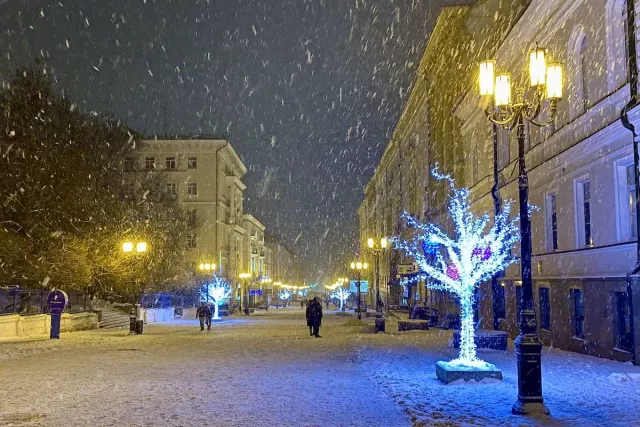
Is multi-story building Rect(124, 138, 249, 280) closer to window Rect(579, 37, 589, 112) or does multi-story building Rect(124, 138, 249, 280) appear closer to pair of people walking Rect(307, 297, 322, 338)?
pair of people walking Rect(307, 297, 322, 338)

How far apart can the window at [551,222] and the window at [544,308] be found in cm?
141

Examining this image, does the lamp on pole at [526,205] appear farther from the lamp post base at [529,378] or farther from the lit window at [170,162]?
the lit window at [170,162]

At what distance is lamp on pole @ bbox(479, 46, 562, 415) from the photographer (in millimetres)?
9742

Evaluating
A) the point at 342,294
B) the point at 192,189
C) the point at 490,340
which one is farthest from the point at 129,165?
the point at 342,294

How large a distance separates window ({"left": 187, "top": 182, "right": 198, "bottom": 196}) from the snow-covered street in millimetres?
54457

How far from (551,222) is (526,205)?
1178cm

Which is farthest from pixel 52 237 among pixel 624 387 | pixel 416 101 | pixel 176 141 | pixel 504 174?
pixel 176 141

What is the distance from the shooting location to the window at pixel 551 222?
21.4m

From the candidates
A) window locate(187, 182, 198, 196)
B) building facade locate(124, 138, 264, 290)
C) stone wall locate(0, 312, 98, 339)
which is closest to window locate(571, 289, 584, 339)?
stone wall locate(0, 312, 98, 339)

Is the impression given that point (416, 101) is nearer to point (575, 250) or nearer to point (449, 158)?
point (449, 158)

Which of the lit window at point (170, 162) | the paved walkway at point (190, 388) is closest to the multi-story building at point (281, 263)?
the lit window at point (170, 162)

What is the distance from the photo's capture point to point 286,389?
12219 mm

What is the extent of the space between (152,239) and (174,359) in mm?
29439

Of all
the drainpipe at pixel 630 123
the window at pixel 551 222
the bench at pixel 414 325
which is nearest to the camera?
the drainpipe at pixel 630 123
